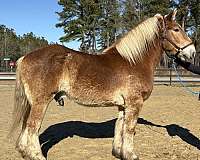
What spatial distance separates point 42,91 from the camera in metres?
5.29

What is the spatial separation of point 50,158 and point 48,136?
5.33ft

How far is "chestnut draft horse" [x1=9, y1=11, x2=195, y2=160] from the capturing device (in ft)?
17.6

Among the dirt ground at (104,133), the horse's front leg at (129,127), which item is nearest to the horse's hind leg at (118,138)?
the dirt ground at (104,133)

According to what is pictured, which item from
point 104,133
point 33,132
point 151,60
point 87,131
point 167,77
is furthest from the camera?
point 167,77

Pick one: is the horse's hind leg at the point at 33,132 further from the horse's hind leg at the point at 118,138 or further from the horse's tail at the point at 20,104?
the horse's hind leg at the point at 118,138

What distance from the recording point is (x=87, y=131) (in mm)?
8078

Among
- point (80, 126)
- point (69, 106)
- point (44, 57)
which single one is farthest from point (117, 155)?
point (69, 106)

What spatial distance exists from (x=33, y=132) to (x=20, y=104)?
0.57 metres

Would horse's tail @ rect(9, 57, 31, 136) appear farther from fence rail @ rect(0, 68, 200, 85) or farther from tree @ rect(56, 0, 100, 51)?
tree @ rect(56, 0, 100, 51)

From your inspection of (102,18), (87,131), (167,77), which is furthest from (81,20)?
(87,131)

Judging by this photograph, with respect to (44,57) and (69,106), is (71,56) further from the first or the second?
(69,106)

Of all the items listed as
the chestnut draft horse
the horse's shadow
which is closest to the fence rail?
the horse's shadow

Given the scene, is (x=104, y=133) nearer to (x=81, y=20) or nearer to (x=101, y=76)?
(x=101, y=76)

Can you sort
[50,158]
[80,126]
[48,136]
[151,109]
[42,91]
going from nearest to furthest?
[42,91], [50,158], [48,136], [80,126], [151,109]
